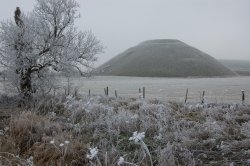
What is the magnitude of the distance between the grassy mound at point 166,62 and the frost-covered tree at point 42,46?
8968 centimetres

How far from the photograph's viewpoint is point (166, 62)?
134 metres

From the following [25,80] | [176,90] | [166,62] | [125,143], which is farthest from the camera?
[166,62]

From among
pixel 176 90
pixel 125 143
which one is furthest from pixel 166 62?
pixel 125 143

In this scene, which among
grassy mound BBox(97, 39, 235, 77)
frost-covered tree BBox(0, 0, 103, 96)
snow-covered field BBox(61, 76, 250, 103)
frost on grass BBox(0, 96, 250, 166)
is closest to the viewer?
frost on grass BBox(0, 96, 250, 166)

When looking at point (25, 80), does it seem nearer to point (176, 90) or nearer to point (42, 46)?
point (42, 46)

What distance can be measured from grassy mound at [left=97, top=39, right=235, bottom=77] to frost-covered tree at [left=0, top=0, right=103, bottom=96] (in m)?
89.7

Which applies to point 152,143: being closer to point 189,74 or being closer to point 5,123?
point 5,123

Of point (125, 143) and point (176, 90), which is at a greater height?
point (125, 143)

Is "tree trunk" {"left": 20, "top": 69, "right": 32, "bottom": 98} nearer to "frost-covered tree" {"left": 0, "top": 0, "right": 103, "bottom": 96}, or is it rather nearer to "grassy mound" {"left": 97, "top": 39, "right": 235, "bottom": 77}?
"frost-covered tree" {"left": 0, "top": 0, "right": 103, "bottom": 96}

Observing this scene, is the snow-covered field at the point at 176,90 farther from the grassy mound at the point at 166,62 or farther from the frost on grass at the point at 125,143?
the grassy mound at the point at 166,62

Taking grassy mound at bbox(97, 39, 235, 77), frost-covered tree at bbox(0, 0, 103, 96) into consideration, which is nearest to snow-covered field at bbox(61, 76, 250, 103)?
frost-covered tree at bbox(0, 0, 103, 96)

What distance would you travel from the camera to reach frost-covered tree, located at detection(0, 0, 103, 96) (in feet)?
63.6

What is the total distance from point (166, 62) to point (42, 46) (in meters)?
116

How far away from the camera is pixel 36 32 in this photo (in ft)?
65.7
